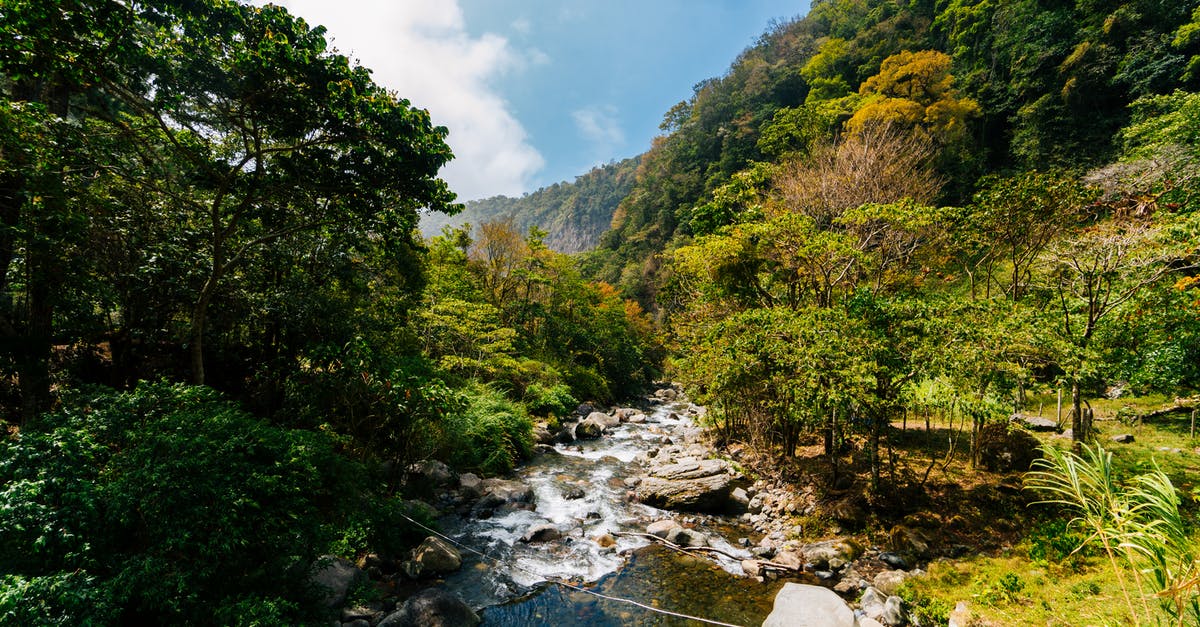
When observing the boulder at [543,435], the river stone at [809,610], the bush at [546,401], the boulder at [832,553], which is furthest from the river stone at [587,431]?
the river stone at [809,610]

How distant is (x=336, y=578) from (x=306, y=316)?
5.08 metres

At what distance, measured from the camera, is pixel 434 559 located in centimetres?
709

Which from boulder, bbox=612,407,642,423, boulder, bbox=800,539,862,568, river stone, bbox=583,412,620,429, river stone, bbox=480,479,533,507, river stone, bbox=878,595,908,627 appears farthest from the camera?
boulder, bbox=612,407,642,423

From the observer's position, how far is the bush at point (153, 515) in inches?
134

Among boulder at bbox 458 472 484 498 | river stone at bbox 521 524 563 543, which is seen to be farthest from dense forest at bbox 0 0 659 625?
river stone at bbox 521 524 563 543

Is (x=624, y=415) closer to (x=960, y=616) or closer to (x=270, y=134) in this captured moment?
(x=960, y=616)

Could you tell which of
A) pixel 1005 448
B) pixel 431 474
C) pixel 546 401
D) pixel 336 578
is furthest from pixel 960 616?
pixel 546 401

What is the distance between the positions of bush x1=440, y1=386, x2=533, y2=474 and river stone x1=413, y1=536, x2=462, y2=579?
3273 mm

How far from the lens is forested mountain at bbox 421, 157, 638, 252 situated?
4146 inches

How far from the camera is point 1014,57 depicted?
2745 cm

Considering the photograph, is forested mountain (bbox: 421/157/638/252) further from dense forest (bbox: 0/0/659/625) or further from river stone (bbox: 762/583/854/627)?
river stone (bbox: 762/583/854/627)

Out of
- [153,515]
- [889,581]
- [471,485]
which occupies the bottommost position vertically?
[471,485]

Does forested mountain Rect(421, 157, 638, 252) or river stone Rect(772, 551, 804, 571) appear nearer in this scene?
river stone Rect(772, 551, 804, 571)

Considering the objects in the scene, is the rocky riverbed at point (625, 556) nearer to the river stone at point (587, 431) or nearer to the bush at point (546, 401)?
the river stone at point (587, 431)
